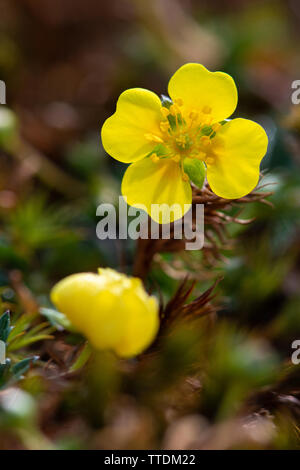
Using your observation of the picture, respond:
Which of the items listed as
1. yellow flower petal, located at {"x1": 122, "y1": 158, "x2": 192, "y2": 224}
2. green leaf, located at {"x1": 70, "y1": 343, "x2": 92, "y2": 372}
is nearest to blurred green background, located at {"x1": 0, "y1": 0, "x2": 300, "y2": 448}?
green leaf, located at {"x1": 70, "y1": 343, "x2": 92, "y2": 372}

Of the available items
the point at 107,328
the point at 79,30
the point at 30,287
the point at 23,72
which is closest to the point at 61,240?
the point at 30,287

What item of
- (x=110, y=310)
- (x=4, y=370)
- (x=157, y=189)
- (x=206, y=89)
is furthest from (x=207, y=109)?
(x=4, y=370)

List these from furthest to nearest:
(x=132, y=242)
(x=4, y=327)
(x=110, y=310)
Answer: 1. (x=132, y=242)
2. (x=4, y=327)
3. (x=110, y=310)

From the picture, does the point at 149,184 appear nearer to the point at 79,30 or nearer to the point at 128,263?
the point at 128,263

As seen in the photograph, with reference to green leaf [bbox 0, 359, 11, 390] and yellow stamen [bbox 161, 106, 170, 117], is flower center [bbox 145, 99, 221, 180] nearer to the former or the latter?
yellow stamen [bbox 161, 106, 170, 117]

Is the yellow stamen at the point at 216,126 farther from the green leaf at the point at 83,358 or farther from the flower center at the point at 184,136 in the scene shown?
the green leaf at the point at 83,358

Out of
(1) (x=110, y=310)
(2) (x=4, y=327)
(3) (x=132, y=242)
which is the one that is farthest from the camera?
(3) (x=132, y=242)

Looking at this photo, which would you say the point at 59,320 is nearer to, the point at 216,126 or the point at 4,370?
the point at 4,370
